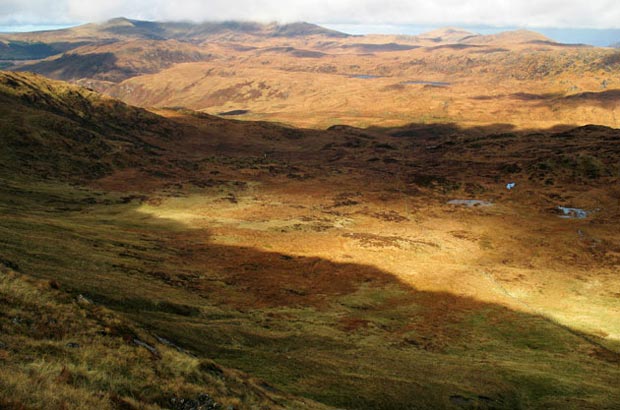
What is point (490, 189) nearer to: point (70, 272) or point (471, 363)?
point (471, 363)

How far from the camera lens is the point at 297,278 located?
178ft

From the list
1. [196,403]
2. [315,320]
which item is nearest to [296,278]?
[315,320]

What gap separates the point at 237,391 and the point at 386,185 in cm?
10055

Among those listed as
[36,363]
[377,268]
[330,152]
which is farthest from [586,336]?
[330,152]

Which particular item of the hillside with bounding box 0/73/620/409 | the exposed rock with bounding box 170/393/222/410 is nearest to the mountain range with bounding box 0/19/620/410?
the exposed rock with bounding box 170/393/222/410

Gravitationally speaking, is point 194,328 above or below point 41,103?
below

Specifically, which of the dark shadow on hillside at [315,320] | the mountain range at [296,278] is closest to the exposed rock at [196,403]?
the mountain range at [296,278]

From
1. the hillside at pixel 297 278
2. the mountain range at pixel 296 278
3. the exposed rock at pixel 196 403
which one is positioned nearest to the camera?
the exposed rock at pixel 196 403

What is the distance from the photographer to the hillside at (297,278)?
2119 centimetres

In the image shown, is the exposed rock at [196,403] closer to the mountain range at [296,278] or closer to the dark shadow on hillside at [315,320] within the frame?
the mountain range at [296,278]

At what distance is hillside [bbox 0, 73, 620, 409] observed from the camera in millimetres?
21188

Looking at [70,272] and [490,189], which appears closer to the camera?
[70,272]

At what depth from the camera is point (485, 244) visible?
7306 cm

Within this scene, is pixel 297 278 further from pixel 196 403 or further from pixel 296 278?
pixel 196 403
